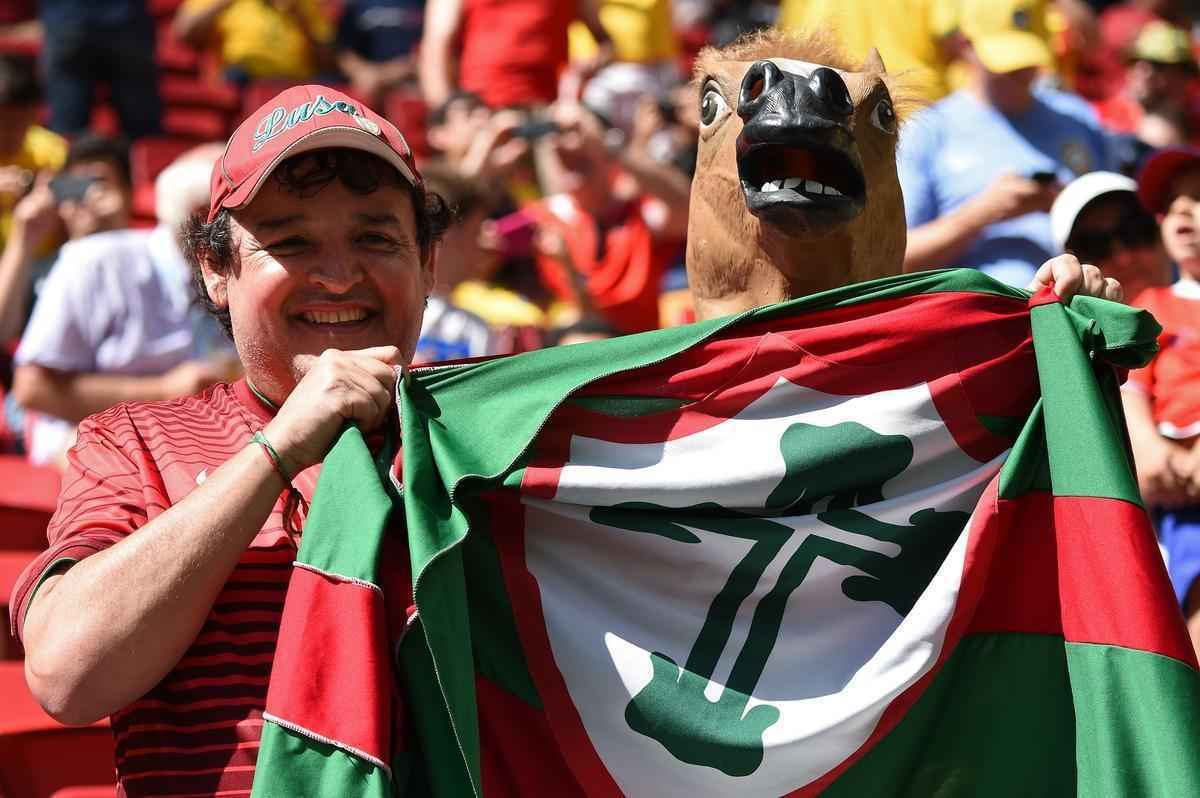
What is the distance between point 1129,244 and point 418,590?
268 centimetres

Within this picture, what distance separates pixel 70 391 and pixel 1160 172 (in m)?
2.98

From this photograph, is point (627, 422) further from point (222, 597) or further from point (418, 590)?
point (222, 597)

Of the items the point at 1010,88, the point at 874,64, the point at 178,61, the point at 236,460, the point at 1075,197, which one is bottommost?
the point at 236,460

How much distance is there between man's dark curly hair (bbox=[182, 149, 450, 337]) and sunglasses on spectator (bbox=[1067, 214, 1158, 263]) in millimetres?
2127

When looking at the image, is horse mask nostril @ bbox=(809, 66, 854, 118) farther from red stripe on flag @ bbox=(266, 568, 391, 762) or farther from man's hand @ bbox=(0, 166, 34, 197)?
man's hand @ bbox=(0, 166, 34, 197)

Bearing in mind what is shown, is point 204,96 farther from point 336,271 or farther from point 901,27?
point 336,271

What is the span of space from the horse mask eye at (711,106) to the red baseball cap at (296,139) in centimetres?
59

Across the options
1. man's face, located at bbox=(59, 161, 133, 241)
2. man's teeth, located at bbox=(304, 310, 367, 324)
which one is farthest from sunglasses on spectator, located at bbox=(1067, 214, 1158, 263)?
man's face, located at bbox=(59, 161, 133, 241)

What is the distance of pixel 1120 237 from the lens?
4.18m

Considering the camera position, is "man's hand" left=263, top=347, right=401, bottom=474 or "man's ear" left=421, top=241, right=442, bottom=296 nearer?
"man's hand" left=263, top=347, right=401, bottom=474

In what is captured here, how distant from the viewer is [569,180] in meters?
5.86

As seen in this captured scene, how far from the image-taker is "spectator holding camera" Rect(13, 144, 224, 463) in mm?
4664

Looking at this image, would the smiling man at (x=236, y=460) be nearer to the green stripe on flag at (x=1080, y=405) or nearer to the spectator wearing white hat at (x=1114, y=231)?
the green stripe on flag at (x=1080, y=405)

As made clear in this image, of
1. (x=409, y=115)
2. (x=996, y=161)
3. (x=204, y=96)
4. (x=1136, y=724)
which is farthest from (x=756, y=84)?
(x=204, y=96)
